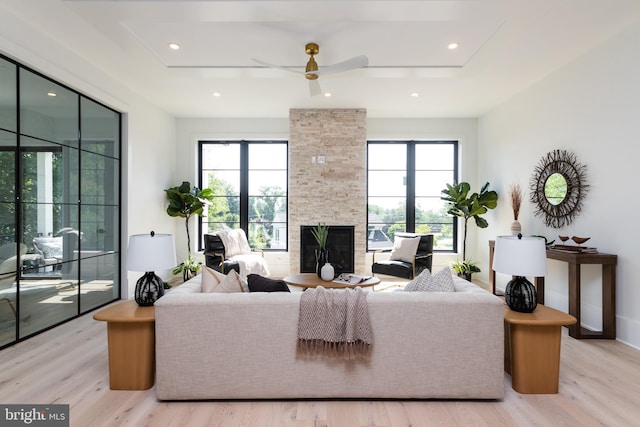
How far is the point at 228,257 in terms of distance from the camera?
5.45 meters

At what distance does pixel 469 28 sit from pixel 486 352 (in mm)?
2859

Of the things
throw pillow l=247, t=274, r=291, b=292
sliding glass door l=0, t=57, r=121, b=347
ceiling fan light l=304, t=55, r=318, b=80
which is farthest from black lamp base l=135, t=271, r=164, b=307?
ceiling fan light l=304, t=55, r=318, b=80

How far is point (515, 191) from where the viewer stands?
A: 5000 millimetres

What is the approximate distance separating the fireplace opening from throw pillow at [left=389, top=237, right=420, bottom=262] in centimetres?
74

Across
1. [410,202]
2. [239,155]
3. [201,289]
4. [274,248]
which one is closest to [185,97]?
[239,155]

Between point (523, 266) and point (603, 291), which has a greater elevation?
point (523, 266)

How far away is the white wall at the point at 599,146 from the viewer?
127 inches

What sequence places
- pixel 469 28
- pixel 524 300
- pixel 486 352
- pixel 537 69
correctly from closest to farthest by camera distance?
pixel 486 352
pixel 524 300
pixel 469 28
pixel 537 69

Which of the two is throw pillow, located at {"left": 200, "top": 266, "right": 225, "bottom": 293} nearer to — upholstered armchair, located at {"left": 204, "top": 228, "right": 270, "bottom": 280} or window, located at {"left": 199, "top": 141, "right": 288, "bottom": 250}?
upholstered armchair, located at {"left": 204, "top": 228, "right": 270, "bottom": 280}

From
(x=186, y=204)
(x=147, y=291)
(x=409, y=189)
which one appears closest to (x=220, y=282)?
(x=147, y=291)

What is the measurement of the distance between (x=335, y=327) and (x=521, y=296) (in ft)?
4.35

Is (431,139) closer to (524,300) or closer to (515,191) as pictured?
(515,191)

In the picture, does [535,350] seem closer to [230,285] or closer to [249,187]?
[230,285]

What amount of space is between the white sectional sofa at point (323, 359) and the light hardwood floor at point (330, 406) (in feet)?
0.24
